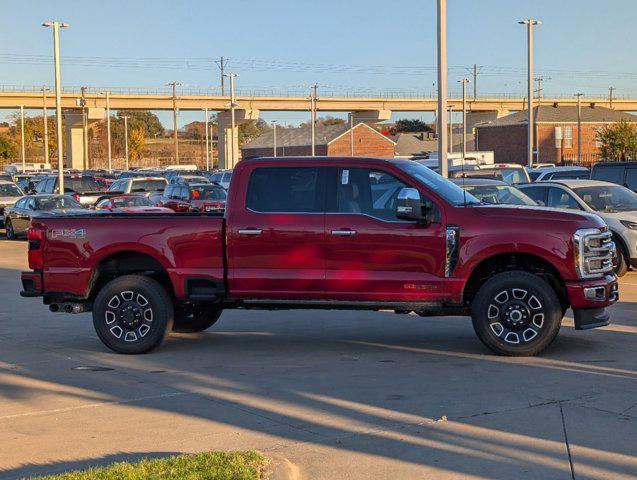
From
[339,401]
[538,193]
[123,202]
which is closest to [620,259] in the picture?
[538,193]

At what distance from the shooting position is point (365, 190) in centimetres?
1083

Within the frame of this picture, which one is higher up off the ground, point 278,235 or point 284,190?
point 284,190

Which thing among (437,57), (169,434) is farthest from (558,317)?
(437,57)

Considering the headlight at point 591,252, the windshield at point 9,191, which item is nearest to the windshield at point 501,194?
the headlight at point 591,252

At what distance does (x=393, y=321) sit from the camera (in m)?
13.4

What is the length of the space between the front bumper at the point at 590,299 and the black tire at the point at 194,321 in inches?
180

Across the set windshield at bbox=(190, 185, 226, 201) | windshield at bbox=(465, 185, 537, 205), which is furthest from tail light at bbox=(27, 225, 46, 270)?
windshield at bbox=(190, 185, 226, 201)

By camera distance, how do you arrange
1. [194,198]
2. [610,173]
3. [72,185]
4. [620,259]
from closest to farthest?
[620,259] → [610,173] → [194,198] → [72,185]

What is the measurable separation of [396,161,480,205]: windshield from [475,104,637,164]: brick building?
256 feet

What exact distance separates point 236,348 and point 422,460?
5.07m

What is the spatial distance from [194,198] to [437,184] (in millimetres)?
22463

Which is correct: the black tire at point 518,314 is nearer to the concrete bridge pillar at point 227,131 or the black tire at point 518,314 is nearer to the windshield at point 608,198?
the windshield at point 608,198

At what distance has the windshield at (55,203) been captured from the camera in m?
30.7

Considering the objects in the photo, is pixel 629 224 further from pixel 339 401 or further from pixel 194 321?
pixel 339 401
